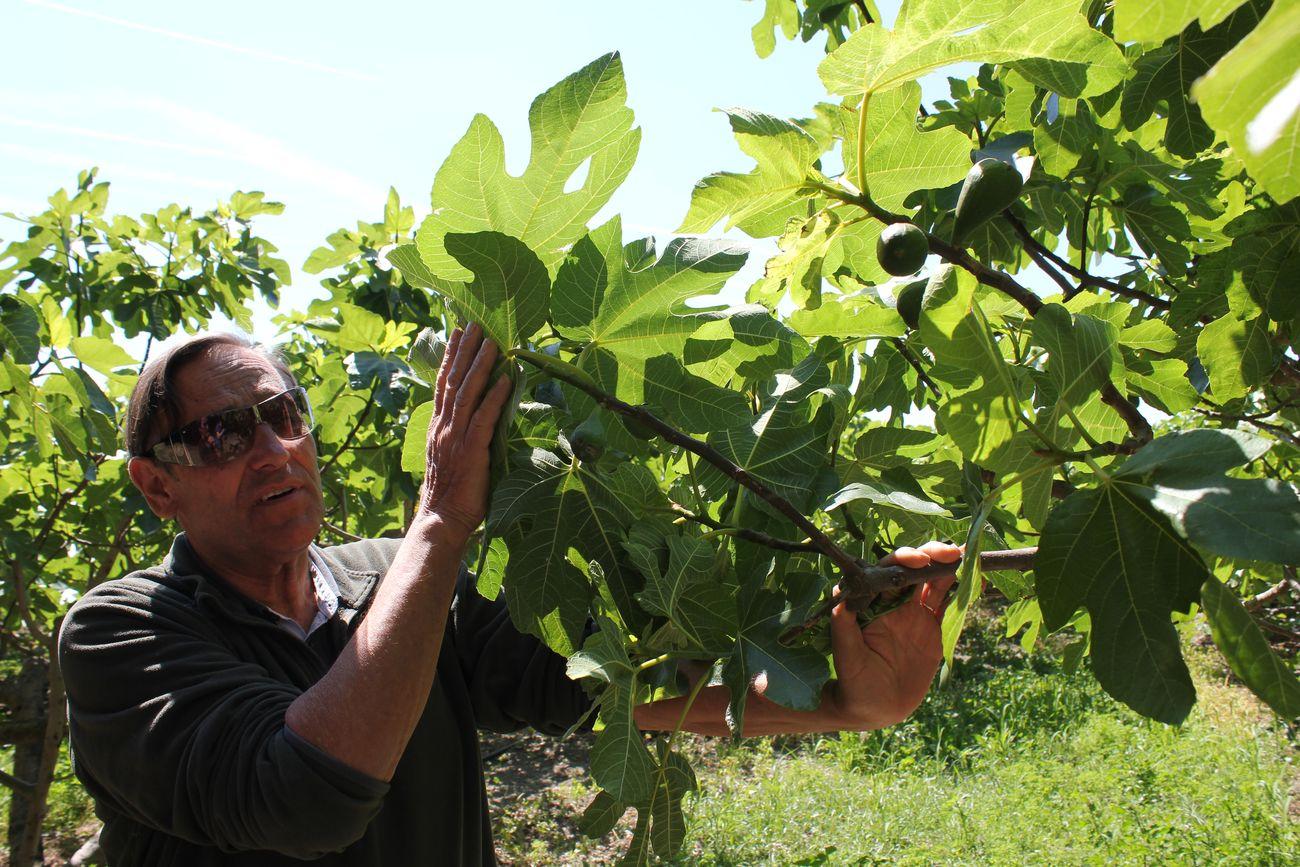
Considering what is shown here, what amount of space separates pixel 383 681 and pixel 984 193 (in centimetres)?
99

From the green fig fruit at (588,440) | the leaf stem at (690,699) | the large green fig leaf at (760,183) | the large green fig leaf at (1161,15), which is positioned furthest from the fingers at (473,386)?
the large green fig leaf at (1161,15)

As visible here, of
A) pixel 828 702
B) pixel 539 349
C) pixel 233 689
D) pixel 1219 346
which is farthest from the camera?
pixel 233 689

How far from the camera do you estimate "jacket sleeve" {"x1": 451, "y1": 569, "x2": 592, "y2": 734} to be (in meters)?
1.86

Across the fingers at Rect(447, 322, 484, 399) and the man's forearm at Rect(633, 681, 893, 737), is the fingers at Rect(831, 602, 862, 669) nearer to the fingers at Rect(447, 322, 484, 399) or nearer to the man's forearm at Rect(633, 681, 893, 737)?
the man's forearm at Rect(633, 681, 893, 737)

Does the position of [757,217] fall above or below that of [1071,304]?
above

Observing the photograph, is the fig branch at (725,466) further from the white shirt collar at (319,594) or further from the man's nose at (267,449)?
the white shirt collar at (319,594)

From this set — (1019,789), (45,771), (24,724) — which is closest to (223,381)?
(45,771)

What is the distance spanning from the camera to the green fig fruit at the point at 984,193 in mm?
1044

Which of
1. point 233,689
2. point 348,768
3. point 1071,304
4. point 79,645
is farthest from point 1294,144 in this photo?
point 79,645

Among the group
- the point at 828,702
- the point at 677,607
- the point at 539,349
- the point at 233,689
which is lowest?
the point at 828,702

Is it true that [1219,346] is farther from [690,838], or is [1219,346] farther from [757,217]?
[690,838]

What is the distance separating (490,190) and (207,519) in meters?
1.20

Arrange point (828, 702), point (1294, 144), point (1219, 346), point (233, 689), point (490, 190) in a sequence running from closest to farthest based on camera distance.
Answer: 1. point (1294, 144)
2. point (490, 190)
3. point (1219, 346)
4. point (828, 702)
5. point (233, 689)

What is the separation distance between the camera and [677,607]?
3.41 feet
